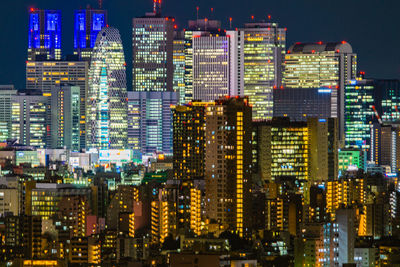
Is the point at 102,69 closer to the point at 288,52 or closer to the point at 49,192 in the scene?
the point at 288,52

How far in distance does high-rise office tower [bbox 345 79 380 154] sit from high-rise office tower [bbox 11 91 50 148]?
25.0 meters

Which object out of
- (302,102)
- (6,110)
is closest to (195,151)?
(302,102)

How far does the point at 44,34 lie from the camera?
438ft

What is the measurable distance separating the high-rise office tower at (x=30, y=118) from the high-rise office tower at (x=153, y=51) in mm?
7525

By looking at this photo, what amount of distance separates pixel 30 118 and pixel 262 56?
20.0m

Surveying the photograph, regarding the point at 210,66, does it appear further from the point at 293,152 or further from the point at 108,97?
the point at 293,152

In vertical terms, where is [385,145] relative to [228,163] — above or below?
above

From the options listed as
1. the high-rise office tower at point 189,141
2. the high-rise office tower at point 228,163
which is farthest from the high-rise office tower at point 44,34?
the high-rise office tower at point 228,163

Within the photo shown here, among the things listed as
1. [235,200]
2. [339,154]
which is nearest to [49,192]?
[235,200]

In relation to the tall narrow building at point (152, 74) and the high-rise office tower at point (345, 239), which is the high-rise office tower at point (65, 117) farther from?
the high-rise office tower at point (345, 239)

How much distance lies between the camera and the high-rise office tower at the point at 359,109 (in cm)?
10552

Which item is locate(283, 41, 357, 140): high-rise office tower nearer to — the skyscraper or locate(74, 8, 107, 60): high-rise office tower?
the skyscraper

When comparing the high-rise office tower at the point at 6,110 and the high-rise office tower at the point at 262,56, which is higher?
the high-rise office tower at the point at 262,56

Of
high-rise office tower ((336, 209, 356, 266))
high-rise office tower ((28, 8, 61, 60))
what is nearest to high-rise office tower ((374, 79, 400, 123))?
high-rise office tower ((28, 8, 61, 60))
